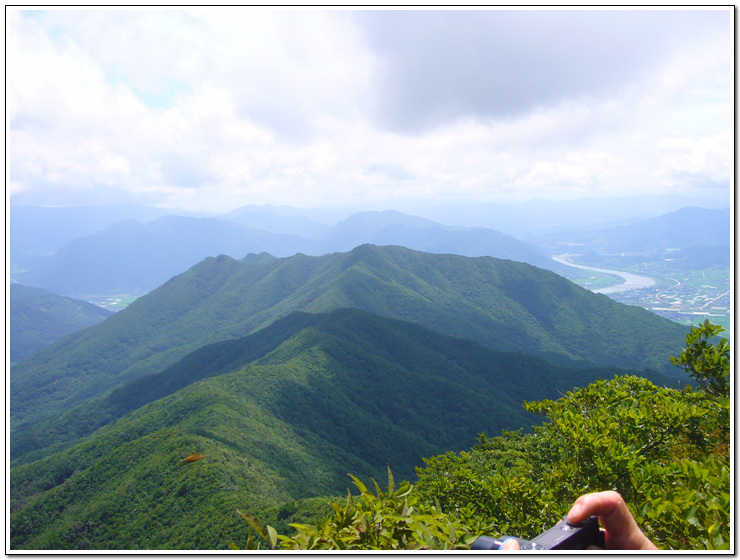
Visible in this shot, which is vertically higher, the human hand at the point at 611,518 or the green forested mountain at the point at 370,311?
the human hand at the point at 611,518

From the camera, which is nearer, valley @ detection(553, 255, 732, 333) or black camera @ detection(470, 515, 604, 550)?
black camera @ detection(470, 515, 604, 550)

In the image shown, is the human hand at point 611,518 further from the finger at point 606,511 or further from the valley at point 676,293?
the valley at point 676,293

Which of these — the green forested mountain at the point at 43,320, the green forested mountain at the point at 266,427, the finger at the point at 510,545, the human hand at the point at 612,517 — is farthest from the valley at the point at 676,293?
the green forested mountain at the point at 43,320

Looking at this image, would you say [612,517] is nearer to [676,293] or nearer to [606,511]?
[606,511]

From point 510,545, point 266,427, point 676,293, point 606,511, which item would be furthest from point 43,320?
point 676,293

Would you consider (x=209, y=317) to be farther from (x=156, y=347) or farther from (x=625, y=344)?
(x=625, y=344)

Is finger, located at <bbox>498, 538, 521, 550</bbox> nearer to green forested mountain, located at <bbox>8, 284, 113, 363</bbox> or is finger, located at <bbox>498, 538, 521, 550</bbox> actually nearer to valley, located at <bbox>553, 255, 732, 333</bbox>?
valley, located at <bbox>553, 255, 732, 333</bbox>

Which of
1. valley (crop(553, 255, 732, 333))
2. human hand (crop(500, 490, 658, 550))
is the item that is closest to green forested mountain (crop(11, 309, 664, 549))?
human hand (crop(500, 490, 658, 550))
